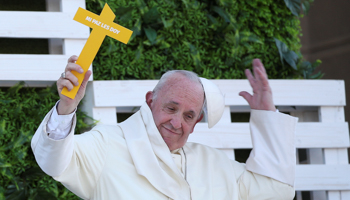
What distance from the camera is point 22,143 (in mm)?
3189

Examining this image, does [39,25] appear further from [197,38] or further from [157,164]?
[157,164]

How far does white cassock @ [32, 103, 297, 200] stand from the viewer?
7.89 feet

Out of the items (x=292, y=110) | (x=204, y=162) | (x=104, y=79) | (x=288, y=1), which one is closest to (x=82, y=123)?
(x=104, y=79)

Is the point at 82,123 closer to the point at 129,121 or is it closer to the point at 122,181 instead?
the point at 129,121

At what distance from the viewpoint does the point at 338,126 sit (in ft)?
12.5

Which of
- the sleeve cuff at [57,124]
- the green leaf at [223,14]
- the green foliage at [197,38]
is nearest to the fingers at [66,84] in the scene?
the sleeve cuff at [57,124]

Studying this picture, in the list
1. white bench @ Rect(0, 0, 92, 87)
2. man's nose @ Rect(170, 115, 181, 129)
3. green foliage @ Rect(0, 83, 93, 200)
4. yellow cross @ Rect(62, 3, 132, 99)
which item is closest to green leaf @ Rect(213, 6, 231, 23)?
white bench @ Rect(0, 0, 92, 87)

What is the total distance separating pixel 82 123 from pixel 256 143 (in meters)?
1.11

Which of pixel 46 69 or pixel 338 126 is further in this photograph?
pixel 338 126

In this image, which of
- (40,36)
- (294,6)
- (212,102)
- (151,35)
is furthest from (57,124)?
(294,6)

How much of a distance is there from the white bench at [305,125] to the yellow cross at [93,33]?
3.58 ft

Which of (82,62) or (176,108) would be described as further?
(176,108)

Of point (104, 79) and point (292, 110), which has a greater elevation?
point (104, 79)

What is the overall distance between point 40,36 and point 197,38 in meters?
1.15
